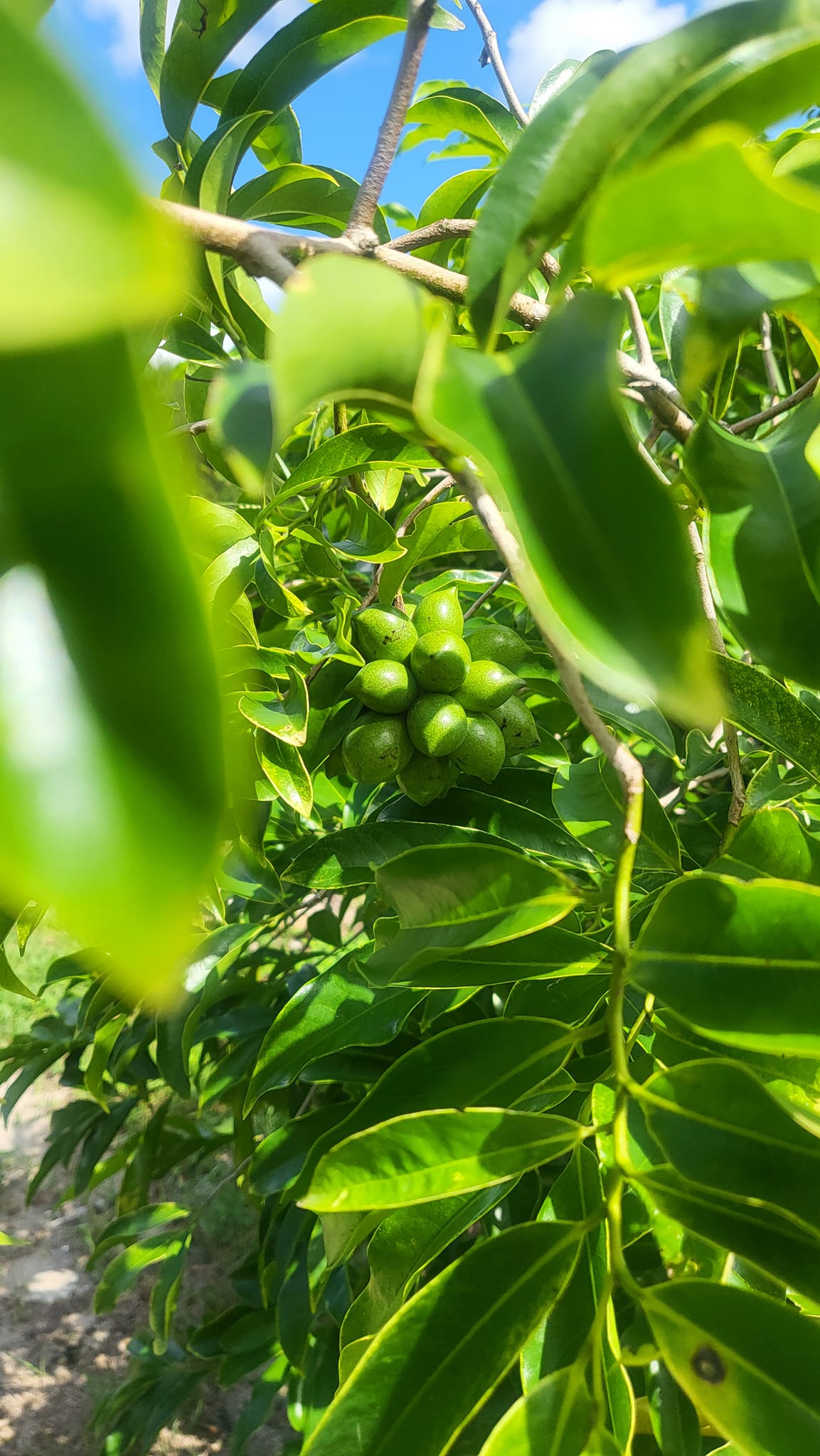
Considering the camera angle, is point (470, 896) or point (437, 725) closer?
point (470, 896)

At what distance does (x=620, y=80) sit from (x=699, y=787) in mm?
1178

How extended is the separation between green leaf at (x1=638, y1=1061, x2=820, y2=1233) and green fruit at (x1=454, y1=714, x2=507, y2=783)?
1.25 ft

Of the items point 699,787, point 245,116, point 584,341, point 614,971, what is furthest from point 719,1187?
point 699,787

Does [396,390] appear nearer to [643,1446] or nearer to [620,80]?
[620,80]

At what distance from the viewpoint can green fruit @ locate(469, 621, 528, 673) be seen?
890mm

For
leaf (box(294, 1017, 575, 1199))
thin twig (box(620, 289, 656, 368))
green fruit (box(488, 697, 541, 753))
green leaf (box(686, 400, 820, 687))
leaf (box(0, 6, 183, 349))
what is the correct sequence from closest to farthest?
leaf (box(0, 6, 183, 349)) → green leaf (box(686, 400, 820, 687)) → leaf (box(294, 1017, 575, 1199)) → thin twig (box(620, 289, 656, 368)) → green fruit (box(488, 697, 541, 753))

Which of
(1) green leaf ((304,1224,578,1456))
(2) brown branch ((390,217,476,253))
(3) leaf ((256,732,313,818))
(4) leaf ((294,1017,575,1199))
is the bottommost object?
(1) green leaf ((304,1224,578,1456))

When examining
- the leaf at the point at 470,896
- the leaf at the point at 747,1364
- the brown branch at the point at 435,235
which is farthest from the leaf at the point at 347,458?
the leaf at the point at 747,1364

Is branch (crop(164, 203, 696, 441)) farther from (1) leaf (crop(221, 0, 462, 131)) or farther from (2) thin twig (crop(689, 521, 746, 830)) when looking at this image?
(1) leaf (crop(221, 0, 462, 131))

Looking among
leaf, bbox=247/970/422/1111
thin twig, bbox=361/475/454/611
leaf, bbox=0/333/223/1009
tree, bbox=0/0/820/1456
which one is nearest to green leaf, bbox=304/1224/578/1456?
tree, bbox=0/0/820/1456

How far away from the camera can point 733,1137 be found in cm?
44

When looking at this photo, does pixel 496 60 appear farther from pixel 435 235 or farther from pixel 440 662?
pixel 440 662

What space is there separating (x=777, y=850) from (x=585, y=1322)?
324 millimetres

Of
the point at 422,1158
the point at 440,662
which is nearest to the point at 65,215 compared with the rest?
the point at 422,1158
